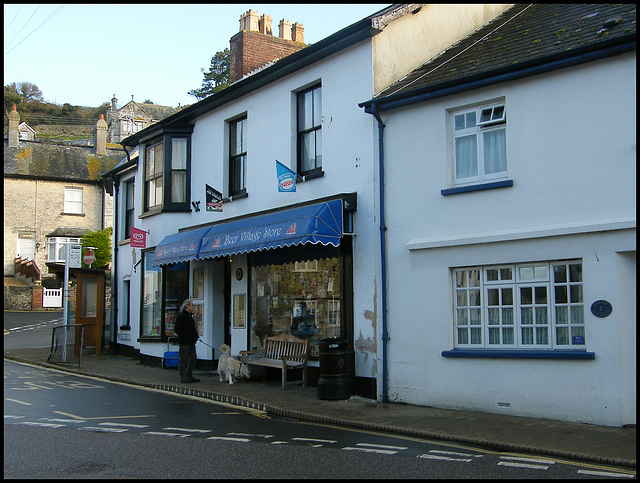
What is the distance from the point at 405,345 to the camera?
39.0ft

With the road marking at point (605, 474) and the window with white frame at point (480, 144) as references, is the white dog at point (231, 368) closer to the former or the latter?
the window with white frame at point (480, 144)

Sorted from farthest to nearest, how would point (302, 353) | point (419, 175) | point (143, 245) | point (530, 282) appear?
point (143, 245) < point (302, 353) < point (419, 175) < point (530, 282)

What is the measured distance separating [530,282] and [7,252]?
41054mm

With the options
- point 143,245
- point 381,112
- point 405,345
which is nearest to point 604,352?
point 405,345

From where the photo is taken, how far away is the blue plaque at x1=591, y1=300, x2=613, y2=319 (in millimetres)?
9508

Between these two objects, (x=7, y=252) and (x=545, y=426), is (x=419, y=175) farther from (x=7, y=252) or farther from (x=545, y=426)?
(x=7, y=252)

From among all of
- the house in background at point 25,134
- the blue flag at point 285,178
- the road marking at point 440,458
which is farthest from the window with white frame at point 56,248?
the road marking at point 440,458

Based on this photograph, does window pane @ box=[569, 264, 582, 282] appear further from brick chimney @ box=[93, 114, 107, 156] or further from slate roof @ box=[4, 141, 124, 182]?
brick chimney @ box=[93, 114, 107, 156]

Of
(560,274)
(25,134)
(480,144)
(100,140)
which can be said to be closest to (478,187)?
(480,144)

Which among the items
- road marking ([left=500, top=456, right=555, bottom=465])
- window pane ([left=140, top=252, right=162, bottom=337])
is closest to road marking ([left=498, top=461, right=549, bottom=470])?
road marking ([left=500, top=456, right=555, bottom=465])

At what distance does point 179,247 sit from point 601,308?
1005 centimetres

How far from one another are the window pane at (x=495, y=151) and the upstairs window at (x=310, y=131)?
3.94m

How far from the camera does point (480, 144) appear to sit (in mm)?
11352

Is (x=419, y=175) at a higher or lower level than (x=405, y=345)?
higher
